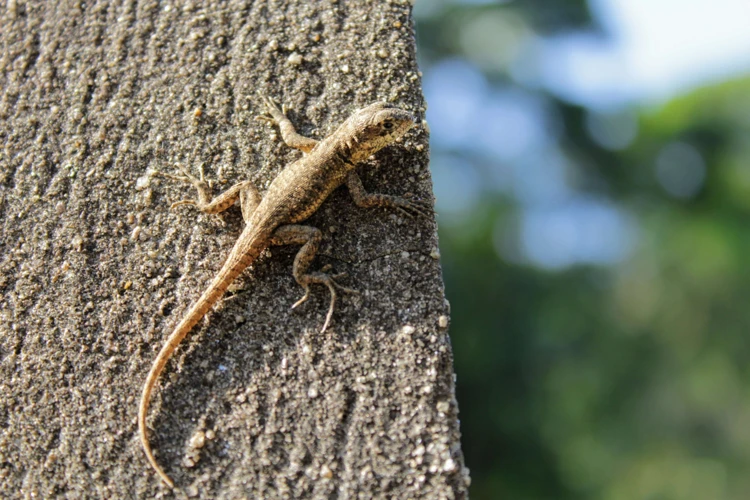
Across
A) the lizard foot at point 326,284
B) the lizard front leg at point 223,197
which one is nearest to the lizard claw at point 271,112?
the lizard front leg at point 223,197

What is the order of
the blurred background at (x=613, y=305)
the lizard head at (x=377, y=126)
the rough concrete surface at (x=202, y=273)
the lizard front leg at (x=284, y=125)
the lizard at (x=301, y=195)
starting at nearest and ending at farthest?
the rough concrete surface at (x=202, y=273)
the lizard at (x=301, y=195)
the lizard head at (x=377, y=126)
the lizard front leg at (x=284, y=125)
the blurred background at (x=613, y=305)

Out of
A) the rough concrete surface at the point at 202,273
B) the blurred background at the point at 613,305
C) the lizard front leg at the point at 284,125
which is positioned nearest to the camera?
the rough concrete surface at the point at 202,273

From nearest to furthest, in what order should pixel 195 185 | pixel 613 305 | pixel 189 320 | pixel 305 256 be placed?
pixel 189 320 → pixel 305 256 → pixel 195 185 → pixel 613 305

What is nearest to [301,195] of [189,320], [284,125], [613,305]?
[284,125]

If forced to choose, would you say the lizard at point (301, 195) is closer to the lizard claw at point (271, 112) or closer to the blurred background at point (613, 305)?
the lizard claw at point (271, 112)

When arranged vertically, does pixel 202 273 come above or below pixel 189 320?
above

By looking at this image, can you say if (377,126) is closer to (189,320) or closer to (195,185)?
(195,185)

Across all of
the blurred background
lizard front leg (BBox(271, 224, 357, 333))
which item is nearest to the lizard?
lizard front leg (BBox(271, 224, 357, 333))

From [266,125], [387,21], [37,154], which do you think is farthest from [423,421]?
[37,154]

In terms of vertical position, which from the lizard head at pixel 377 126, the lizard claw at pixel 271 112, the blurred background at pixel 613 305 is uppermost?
the lizard claw at pixel 271 112
